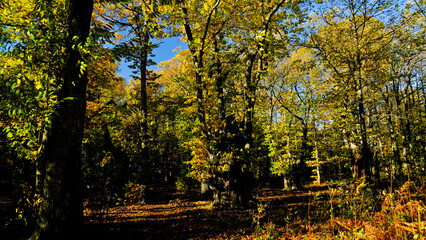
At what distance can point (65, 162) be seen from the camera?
4031mm

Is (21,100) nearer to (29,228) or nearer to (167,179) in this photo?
(29,228)

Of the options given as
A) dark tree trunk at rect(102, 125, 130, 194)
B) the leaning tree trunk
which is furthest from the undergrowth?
dark tree trunk at rect(102, 125, 130, 194)

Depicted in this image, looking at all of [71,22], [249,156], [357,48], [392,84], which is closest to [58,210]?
[71,22]

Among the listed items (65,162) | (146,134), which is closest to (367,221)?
(65,162)

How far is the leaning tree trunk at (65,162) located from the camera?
3.85 m

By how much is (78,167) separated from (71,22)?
9.44ft

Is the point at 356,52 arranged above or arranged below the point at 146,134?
above

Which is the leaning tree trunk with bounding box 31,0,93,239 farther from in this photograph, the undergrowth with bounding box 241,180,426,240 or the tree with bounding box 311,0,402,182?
the tree with bounding box 311,0,402,182

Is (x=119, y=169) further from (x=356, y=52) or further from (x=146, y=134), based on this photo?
(x=356, y=52)

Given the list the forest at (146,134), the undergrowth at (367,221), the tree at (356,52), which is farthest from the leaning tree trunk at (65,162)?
the tree at (356,52)

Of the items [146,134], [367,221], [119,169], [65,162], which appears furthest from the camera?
[146,134]

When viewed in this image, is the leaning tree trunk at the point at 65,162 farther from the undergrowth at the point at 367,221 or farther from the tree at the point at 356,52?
the tree at the point at 356,52

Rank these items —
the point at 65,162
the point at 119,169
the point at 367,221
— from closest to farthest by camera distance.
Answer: the point at 367,221 → the point at 65,162 → the point at 119,169

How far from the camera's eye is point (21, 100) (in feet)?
9.40
